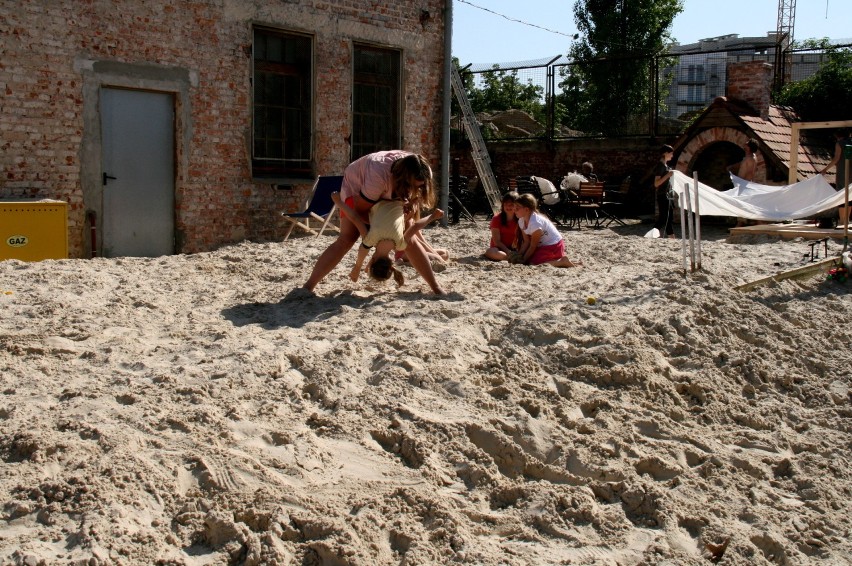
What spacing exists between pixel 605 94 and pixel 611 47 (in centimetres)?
341

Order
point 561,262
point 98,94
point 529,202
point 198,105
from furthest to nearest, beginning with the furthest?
point 198,105 → point 98,94 → point 529,202 → point 561,262

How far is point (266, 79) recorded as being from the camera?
11.2 meters

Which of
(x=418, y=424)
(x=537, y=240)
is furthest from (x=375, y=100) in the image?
(x=418, y=424)

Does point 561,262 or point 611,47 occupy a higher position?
point 611,47

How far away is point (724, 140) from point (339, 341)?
12.3 metres

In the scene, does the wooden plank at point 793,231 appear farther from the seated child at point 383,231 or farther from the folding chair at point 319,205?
the seated child at point 383,231

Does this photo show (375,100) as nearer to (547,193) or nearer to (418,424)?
(547,193)

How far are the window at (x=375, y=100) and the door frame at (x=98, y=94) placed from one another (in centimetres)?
260

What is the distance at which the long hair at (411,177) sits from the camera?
6.34m

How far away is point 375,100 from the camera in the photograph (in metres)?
12.5

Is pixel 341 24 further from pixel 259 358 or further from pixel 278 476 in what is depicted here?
pixel 278 476

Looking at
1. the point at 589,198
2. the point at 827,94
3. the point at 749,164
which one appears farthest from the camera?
the point at 827,94

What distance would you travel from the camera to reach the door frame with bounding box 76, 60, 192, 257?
961 centimetres

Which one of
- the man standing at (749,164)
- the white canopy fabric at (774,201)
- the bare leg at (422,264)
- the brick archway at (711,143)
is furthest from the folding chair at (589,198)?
the bare leg at (422,264)
